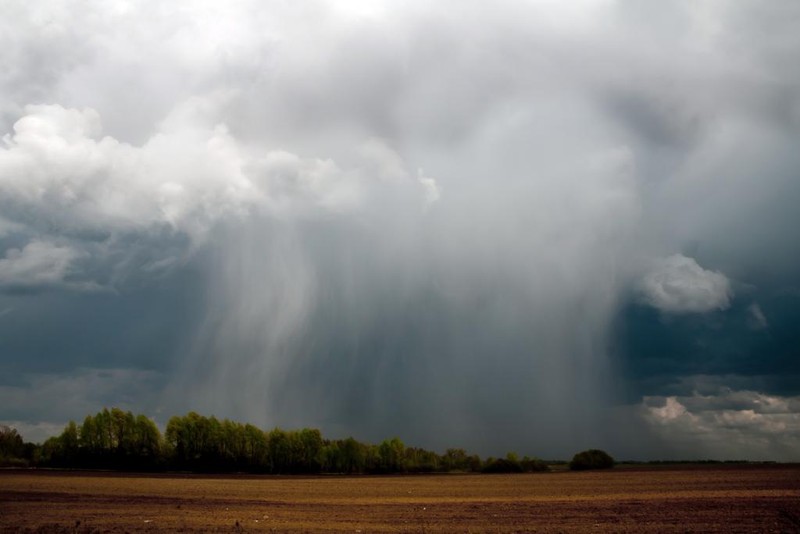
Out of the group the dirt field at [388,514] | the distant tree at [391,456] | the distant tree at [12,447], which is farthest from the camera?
the distant tree at [391,456]

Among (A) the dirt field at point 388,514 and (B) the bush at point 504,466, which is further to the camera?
(B) the bush at point 504,466

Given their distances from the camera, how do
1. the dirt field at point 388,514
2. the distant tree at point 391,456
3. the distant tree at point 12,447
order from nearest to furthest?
the dirt field at point 388,514
the distant tree at point 12,447
the distant tree at point 391,456

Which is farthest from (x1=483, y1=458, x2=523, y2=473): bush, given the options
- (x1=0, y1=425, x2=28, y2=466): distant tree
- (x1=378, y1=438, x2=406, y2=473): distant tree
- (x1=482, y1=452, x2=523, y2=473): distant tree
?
(x1=0, y1=425, x2=28, y2=466): distant tree

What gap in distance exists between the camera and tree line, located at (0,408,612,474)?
142250mm

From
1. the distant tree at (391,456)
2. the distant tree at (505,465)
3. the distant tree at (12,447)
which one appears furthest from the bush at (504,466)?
the distant tree at (12,447)

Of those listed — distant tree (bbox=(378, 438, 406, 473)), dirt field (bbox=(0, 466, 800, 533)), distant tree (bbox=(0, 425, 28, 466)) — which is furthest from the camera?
distant tree (bbox=(378, 438, 406, 473))

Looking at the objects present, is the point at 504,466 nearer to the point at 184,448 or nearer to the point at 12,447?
the point at 184,448

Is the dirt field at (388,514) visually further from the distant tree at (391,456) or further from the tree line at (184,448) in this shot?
the distant tree at (391,456)

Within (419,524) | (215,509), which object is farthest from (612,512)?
(215,509)

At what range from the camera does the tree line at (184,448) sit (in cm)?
14225

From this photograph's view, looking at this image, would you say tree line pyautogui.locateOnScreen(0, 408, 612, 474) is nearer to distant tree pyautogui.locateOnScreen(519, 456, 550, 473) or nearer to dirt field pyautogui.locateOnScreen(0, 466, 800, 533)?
distant tree pyautogui.locateOnScreen(519, 456, 550, 473)

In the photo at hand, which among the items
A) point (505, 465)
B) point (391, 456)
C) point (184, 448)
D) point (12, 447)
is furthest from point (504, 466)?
point (12, 447)

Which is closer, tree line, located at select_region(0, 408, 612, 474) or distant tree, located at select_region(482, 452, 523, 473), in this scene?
tree line, located at select_region(0, 408, 612, 474)

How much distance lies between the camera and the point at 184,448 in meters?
150
